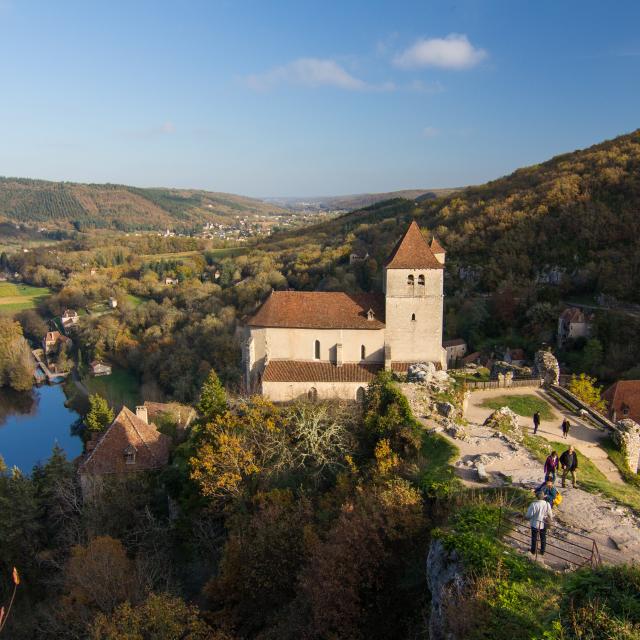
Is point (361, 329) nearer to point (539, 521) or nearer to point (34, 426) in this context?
point (539, 521)

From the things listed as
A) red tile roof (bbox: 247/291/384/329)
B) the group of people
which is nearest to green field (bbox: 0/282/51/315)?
red tile roof (bbox: 247/291/384/329)

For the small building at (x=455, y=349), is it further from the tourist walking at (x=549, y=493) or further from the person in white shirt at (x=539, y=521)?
the person in white shirt at (x=539, y=521)

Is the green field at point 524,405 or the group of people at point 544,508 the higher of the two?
the group of people at point 544,508

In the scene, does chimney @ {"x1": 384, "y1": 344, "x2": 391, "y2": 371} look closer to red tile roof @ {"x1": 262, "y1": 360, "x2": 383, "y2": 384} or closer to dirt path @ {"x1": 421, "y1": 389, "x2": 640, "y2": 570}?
red tile roof @ {"x1": 262, "y1": 360, "x2": 383, "y2": 384}

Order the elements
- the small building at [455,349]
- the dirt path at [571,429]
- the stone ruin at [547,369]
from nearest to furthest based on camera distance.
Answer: the dirt path at [571,429], the stone ruin at [547,369], the small building at [455,349]

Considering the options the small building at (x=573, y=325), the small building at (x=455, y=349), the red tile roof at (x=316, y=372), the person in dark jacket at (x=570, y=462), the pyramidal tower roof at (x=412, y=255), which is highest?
the pyramidal tower roof at (x=412, y=255)

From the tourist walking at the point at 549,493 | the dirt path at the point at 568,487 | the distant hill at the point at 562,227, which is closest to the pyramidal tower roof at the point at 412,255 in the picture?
the dirt path at the point at 568,487

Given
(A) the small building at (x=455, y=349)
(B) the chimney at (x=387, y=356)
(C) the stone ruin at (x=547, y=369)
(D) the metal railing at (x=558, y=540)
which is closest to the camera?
(D) the metal railing at (x=558, y=540)

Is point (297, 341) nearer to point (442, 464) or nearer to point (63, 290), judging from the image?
point (442, 464)
